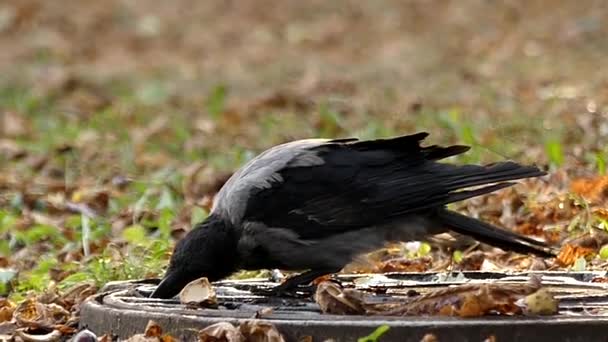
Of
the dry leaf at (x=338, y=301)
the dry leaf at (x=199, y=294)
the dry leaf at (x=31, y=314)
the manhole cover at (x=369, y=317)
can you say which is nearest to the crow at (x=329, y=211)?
the manhole cover at (x=369, y=317)

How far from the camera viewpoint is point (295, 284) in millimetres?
5973

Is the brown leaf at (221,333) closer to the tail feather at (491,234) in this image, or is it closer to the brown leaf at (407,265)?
the tail feather at (491,234)

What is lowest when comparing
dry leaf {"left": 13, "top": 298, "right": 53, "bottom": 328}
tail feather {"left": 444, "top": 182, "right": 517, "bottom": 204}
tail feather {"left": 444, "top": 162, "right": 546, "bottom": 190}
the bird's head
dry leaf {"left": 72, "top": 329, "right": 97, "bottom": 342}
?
dry leaf {"left": 13, "top": 298, "right": 53, "bottom": 328}

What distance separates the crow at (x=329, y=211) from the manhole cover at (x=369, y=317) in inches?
6.7

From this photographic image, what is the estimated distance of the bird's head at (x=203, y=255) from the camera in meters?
5.99

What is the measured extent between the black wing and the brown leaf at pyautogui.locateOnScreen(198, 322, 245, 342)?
1.12 m

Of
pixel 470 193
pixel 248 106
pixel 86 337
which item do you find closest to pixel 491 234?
pixel 470 193

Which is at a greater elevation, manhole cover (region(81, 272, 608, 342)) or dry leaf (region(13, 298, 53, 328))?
manhole cover (region(81, 272, 608, 342))

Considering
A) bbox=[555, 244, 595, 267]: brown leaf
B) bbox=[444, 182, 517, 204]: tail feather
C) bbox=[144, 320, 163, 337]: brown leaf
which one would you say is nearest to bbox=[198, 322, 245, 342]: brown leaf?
bbox=[144, 320, 163, 337]: brown leaf

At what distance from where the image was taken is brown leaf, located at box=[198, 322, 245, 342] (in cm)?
482

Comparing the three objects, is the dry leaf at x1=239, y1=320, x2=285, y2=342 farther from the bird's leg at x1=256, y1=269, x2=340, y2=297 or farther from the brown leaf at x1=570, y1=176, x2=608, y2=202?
the brown leaf at x1=570, y1=176, x2=608, y2=202

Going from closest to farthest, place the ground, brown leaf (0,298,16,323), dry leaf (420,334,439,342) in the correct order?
1. dry leaf (420,334,439,342)
2. brown leaf (0,298,16,323)
3. the ground

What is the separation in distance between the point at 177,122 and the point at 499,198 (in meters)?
5.70

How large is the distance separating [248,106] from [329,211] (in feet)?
29.4
